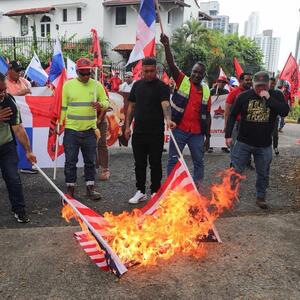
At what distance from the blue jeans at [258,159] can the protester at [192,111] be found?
19.6 inches

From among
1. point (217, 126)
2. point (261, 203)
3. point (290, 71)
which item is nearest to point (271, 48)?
point (290, 71)

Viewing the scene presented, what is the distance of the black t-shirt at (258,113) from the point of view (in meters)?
5.20

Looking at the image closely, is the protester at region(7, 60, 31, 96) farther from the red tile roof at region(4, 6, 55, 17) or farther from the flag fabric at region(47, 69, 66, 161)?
the red tile roof at region(4, 6, 55, 17)

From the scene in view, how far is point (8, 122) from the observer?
4.59 meters

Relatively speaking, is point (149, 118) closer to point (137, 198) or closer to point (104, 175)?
point (137, 198)

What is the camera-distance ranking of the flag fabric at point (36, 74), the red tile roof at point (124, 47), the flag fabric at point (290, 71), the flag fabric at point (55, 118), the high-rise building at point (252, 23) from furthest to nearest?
the high-rise building at point (252, 23) < the red tile roof at point (124, 47) < the flag fabric at point (290, 71) < the flag fabric at point (36, 74) < the flag fabric at point (55, 118)

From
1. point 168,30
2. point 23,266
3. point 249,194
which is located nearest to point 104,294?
point 23,266

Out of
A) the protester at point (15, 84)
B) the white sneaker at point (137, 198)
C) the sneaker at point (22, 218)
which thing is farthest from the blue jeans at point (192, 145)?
the protester at point (15, 84)

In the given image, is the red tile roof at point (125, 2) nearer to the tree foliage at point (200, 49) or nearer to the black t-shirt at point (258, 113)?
the tree foliage at point (200, 49)

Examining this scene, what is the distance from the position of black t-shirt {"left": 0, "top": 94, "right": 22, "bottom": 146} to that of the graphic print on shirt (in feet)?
9.79

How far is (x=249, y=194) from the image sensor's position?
6102 millimetres

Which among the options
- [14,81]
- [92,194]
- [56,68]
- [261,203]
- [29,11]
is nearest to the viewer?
[261,203]

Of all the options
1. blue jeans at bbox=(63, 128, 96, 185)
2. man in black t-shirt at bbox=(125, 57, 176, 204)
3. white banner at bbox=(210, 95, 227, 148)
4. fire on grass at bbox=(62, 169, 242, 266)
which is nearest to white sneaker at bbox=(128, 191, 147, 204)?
man in black t-shirt at bbox=(125, 57, 176, 204)

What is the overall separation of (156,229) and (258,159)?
89.3 inches
